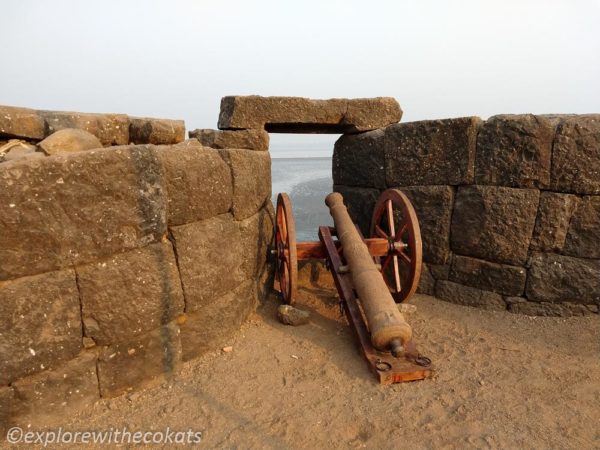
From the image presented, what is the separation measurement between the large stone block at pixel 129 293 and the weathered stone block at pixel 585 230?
3.61 meters

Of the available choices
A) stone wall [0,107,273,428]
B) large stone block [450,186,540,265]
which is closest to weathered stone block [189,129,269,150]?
stone wall [0,107,273,428]

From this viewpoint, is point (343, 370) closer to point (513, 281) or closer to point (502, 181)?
point (513, 281)

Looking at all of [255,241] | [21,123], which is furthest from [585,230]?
[21,123]

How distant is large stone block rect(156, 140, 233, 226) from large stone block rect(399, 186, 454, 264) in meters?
2.31

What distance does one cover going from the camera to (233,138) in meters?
4.94

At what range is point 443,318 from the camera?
4.42 metres

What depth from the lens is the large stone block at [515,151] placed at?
418 cm

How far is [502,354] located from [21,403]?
3468 mm

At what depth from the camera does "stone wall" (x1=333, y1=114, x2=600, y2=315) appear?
4.13m

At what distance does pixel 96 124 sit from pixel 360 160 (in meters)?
3.13

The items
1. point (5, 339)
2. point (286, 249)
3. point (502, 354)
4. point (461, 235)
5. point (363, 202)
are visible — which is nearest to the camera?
point (5, 339)

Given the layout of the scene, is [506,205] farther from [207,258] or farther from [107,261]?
[107,261]

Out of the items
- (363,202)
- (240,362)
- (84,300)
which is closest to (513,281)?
(363,202)

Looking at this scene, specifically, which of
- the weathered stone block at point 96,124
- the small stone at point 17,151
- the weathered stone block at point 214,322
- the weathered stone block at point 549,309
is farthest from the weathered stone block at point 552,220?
the small stone at point 17,151
